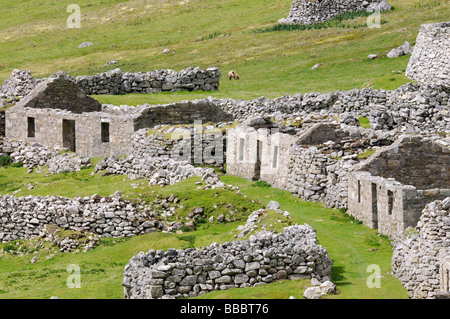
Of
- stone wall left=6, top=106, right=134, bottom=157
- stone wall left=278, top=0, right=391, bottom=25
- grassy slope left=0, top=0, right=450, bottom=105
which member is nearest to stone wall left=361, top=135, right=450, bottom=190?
stone wall left=6, top=106, right=134, bottom=157

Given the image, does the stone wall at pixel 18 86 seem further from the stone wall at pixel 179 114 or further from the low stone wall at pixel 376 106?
the low stone wall at pixel 376 106

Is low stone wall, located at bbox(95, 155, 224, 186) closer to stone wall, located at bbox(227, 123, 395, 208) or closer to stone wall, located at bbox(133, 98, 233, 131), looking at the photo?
stone wall, located at bbox(227, 123, 395, 208)

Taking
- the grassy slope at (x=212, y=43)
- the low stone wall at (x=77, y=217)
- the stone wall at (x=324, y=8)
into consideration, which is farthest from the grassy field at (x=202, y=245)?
the stone wall at (x=324, y=8)

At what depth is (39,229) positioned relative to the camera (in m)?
34.5

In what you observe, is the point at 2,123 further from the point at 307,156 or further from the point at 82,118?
the point at 307,156

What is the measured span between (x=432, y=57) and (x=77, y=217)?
32.3m

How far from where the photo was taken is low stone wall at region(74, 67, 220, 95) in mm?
64125

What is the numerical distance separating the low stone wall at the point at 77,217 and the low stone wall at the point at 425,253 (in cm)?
907

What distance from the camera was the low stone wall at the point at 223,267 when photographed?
84.7 ft

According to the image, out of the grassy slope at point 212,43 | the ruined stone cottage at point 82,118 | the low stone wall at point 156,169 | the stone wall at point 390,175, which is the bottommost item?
the grassy slope at point 212,43

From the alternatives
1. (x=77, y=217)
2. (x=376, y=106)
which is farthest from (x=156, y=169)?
(x=376, y=106)

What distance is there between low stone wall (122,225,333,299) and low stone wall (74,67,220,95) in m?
37.5

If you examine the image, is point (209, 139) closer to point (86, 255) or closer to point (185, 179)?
point (185, 179)
